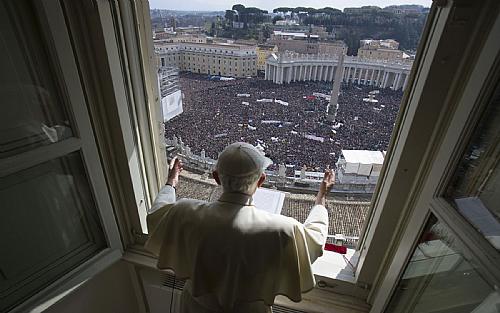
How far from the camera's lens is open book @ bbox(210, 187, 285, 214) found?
4.28 ft

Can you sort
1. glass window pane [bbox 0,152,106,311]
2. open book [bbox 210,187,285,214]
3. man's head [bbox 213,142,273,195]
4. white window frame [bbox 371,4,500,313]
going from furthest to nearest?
open book [bbox 210,187,285,214]
glass window pane [bbox 0,152,106,311]
man's head [bbox 213,142,273,195]
white window frame [bbox 371,4,500,313]

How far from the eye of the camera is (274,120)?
1.31 metres

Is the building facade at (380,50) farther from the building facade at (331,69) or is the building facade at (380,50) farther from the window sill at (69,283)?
the window sill at (69,283)

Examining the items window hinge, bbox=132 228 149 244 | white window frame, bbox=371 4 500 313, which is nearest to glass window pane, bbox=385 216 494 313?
white window frame, bbox=371 4 500 313

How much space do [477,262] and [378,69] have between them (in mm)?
725

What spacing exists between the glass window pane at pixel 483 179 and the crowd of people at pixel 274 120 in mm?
476

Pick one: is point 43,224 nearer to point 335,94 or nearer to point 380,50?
point 335,94

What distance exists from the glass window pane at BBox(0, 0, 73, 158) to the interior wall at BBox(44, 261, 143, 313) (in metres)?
0.67

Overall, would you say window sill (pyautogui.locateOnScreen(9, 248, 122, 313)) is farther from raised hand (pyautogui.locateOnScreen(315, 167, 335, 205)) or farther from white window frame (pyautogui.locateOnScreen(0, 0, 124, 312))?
raised hand (pyautogui.locateOnScreen(315, 167, 335, 205))

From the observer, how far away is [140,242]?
4.39 feet

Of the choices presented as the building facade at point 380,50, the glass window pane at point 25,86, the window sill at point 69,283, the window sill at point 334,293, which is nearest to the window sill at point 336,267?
the window sill at point 334,293

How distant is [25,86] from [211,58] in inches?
29.5

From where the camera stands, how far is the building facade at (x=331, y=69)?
97 centimetres

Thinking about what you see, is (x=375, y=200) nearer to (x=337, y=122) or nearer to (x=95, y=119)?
(x=337, y=122)
